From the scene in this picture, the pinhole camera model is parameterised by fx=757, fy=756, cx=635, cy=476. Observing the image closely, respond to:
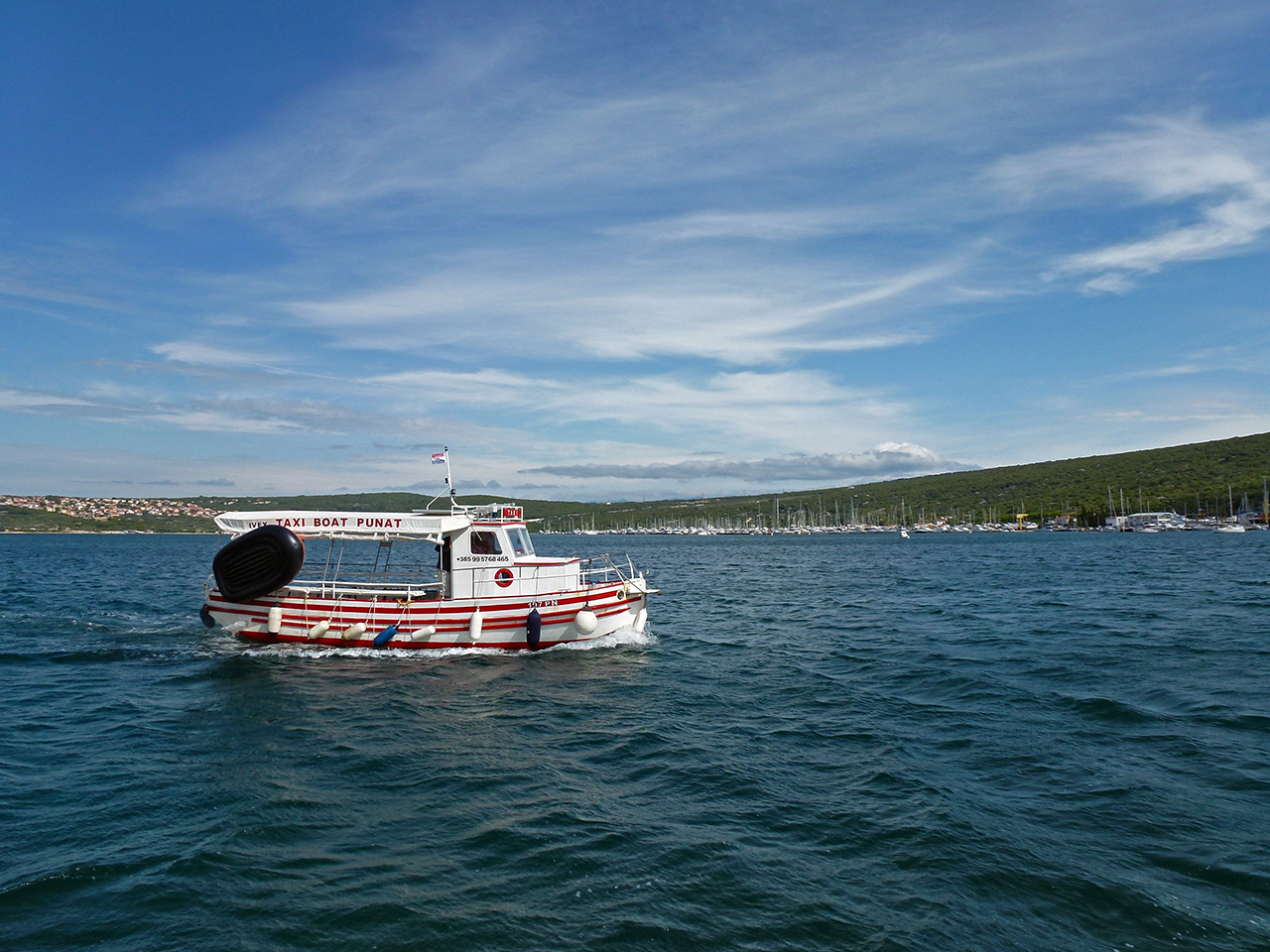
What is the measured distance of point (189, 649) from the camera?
25.5 metres

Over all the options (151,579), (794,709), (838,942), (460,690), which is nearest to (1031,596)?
(794,709)

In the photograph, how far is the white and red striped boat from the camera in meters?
24.2

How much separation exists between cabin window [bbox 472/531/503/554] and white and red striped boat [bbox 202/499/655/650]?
0.11 ft

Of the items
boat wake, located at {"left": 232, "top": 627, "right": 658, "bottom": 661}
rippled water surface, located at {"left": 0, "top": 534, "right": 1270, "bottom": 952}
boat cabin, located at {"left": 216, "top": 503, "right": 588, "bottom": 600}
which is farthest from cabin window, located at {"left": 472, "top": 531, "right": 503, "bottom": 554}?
rippled water surface, located at {"left": 0, "top": 534, "right": 1270, "bottom": 952}

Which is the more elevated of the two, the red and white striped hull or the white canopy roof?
the white canopy roof

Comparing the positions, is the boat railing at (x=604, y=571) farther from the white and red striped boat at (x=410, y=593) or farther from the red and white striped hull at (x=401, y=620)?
the red and white striped hull at (x=401, y=620)

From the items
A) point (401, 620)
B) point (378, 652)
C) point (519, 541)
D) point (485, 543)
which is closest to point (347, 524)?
point (401, 620)

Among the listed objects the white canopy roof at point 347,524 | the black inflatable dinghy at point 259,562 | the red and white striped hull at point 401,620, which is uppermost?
the white canopy roof at point 347,524

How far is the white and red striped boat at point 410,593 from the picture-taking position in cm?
2422

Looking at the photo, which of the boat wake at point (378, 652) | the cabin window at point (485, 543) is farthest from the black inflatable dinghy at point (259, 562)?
the cabin window at point (485, 543)

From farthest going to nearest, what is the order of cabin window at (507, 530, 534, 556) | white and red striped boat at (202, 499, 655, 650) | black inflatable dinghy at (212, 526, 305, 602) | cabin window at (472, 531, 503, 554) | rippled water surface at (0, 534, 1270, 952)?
cabin window at (507, 530, 534, 556) → cabin window at (472, 531, 503, 554) → white and red striped boat at (202, 499, 655, 650) → black inflatable dinghy at (212, 526, 305, 602) → rippled water surface at (0, 534, 1270, 952)

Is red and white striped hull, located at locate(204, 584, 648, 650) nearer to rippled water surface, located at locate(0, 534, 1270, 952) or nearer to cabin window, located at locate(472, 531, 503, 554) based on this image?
rippled water surface, located at locate(0, 534, 1270, 952)

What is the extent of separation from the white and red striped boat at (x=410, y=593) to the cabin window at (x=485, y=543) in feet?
0.11

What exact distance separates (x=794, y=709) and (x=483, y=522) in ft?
40.8
